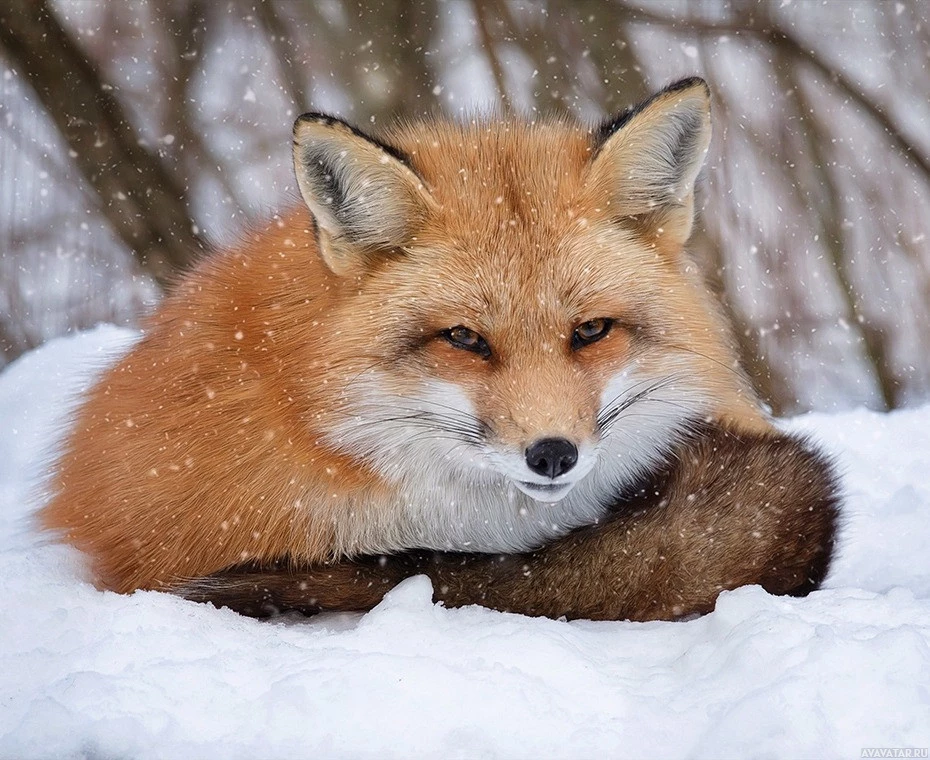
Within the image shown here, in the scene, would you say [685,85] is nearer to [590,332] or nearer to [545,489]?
[590,332]

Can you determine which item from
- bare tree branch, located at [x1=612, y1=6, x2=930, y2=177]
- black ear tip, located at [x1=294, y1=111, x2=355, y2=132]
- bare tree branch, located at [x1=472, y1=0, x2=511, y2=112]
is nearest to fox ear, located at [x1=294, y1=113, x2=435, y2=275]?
black ear tip, located at [x1=294, y1=111, x2=355, y2=132]

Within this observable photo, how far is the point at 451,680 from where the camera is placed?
1.71 m

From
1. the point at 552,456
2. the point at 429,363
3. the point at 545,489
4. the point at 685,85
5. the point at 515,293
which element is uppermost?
the point at 685,85

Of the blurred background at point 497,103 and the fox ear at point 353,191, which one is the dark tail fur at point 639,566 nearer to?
the fox ear at point 353,191

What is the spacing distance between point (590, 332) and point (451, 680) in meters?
0.84

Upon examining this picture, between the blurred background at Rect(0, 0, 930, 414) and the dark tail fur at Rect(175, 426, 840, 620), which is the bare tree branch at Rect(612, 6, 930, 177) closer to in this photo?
the blurred background at Rect(0, 0, 930, 414)

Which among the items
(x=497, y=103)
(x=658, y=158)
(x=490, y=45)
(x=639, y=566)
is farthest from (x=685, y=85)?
(x=490, y=45)

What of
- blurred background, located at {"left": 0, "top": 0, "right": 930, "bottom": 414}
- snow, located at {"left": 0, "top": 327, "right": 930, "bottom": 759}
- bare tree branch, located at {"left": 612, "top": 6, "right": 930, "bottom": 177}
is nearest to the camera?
snow, located at {"left": 0, "top": 327, "right": 930, "bottom": 759}

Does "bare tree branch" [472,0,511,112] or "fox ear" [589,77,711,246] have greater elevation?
"bare tree branch" [472,0,511,112]

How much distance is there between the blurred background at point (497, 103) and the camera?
392cm

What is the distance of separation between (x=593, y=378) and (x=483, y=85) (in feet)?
7.94

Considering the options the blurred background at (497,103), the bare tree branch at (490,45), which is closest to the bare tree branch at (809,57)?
the blurred background at (497,103)

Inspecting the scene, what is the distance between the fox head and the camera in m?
2.06

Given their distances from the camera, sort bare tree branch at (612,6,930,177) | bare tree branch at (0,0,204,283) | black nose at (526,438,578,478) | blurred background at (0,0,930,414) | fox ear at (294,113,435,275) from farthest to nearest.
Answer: bare tree branch at (612,6,930,177)
blurred background at (0,0,930,414)
bare tree branch at (0,0,204,283)
fox ear at (294,113,435,275)
black nose at (526,438,578,478)
